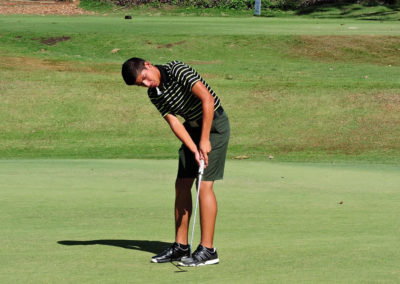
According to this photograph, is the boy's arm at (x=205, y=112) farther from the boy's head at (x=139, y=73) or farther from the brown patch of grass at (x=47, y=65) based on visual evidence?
the brown patch of grass at (x=47, y=65)

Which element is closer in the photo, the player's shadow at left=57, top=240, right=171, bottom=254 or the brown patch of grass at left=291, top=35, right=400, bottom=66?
the player's shadow at left=57, top=240, right=171, bottom=254

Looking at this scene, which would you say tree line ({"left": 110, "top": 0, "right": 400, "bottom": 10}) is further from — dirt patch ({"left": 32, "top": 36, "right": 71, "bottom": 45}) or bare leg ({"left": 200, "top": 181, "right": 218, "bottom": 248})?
bare leg ({"left": 200, "top": 181, "right": 218, "bottom": 248})

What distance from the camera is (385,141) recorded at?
16.8 metres

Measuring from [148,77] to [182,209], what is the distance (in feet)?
3.48

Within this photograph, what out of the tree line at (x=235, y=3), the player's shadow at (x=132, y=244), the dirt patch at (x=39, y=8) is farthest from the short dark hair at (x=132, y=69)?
the tree line at (x=235, y=3)

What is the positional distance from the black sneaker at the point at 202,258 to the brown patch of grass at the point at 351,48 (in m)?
20.4

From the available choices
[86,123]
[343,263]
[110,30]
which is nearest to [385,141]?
[86,123]

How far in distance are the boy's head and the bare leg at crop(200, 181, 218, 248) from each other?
32.1 inches

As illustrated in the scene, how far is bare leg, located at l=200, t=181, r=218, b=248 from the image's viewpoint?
19.9 feet

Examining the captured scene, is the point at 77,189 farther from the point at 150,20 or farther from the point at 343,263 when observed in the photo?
the point at 150,20

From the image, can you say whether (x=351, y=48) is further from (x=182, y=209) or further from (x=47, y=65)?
(x=182, y=209)

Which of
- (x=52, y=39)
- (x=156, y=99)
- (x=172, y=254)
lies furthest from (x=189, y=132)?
(x=52, y=39)

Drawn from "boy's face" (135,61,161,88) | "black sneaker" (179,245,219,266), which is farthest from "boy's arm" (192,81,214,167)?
"black sneaker" (179,245,219,266)

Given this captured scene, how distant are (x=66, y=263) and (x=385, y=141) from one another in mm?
11902
